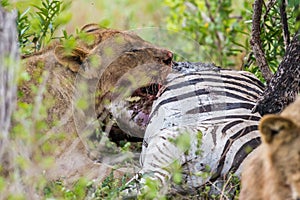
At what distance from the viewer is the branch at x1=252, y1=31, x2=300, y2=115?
3.87m

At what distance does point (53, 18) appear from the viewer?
187 inches

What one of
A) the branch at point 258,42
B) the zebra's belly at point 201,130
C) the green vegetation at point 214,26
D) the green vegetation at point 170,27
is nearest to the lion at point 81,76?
the green vegetation at point 170,27

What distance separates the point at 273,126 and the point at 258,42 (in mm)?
2258

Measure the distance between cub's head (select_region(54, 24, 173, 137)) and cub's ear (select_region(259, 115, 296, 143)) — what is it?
217cm

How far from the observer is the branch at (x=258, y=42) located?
14.8 feet

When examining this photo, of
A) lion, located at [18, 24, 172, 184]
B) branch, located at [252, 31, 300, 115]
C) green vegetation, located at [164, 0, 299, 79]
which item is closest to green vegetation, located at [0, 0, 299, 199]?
green vegetation, located at [164, 0, 299, 79]

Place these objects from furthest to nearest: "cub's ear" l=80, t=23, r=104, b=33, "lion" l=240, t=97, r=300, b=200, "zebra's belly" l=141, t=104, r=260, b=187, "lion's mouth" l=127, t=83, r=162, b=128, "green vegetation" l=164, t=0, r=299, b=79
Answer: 1. "green vegetation" l=164, t=0, r=299, b=79
2. "cub's ear" l=80, t=23, r=104, b=33
3. "lion's mouth" l=127, t=83, r=162, b=128
4. "zebra's belly" l=141, t=104, r=260, b=187
5. "lion" l=240, t=97, r=300, b=200

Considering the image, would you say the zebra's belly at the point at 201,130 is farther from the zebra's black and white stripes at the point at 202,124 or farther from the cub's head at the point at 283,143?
the cub's head at the point at 283,143

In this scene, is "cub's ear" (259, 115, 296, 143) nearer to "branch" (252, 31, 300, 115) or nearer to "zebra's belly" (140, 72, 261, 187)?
"zebra's belly" (140, 72, 261, 187)

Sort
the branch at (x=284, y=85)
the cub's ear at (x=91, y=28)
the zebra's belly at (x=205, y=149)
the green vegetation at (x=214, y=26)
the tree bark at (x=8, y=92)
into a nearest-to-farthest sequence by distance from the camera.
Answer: the tree bark at (x=8, y=92) < the zebra's belly at (x=205, y=149) < the branch at (x=284, y=85) < the cub's ear at (x=91, y=28) < the green vegetation at (x=214, y=26)

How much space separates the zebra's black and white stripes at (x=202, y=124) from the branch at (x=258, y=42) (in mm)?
84

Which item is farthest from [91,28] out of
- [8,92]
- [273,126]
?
[273,126]

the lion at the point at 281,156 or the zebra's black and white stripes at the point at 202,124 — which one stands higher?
the zebra's black and white stripes at the point at 202,124

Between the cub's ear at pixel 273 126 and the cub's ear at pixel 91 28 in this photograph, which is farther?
the cub's ear at pixel 91 28
